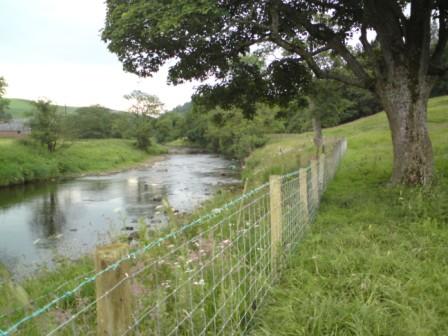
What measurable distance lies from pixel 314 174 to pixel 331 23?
636 cm

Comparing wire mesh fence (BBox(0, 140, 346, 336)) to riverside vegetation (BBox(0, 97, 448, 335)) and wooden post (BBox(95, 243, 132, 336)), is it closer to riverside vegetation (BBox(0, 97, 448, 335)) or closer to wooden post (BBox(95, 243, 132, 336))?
wooden post (BBox(95, 243, 132, 336))

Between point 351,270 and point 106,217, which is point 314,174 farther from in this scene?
point 106,217

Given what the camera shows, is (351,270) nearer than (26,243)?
Yes

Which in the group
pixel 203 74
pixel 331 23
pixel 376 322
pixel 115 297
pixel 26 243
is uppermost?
pixel 331 23

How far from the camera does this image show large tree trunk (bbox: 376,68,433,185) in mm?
7980

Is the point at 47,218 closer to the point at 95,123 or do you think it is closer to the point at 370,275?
the point at 370,275

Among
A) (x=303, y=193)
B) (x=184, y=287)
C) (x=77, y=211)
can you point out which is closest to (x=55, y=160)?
(x=77, y=211)

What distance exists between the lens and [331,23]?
1100 centimetres

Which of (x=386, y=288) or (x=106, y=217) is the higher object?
(x=386, y=288)

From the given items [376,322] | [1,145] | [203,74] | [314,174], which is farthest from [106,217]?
[1,145]

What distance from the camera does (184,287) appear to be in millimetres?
2910

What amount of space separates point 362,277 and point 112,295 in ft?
9.90

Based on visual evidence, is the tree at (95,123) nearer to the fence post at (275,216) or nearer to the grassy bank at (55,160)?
the grassy bank at (55,160)

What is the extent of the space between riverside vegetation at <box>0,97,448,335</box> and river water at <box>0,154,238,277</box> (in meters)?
3.38
